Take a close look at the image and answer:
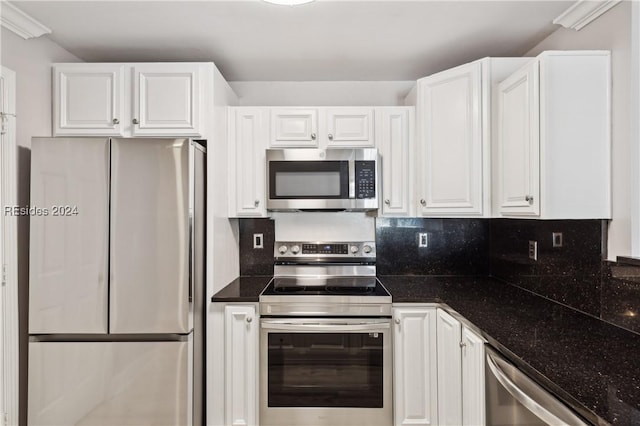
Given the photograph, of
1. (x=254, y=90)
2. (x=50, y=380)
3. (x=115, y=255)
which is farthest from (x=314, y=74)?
(x=50, y=380)

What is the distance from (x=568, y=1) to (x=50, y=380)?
315 cm

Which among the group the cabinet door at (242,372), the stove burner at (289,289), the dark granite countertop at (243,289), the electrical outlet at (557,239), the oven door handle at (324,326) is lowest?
the cabinet door at (242,372)

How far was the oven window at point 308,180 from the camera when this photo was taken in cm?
226

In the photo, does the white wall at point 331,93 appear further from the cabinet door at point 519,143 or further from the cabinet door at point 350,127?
the cabinet door at point 519,143

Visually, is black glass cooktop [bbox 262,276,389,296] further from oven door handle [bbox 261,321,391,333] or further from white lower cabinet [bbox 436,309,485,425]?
white lower cabinet [bbox 436,309,485,425]

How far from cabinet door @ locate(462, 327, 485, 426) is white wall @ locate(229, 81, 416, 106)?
5.83 ft

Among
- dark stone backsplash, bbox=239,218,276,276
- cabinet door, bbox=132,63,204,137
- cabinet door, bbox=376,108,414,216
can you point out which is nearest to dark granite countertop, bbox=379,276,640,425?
cabinet door, bbox=376,108,414,216

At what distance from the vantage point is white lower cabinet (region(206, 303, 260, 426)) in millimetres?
2016

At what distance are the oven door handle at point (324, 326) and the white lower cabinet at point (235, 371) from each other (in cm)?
11

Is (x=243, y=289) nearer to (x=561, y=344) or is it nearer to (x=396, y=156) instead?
(x=396, y=156)

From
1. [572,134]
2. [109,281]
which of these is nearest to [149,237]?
[109,281]

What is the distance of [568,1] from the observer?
163 cm

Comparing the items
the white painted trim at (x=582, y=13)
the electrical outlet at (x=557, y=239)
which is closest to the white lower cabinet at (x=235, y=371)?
the electrical outlet at (x=557, y=239)

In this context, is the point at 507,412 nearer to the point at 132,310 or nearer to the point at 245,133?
the point at 132,310
